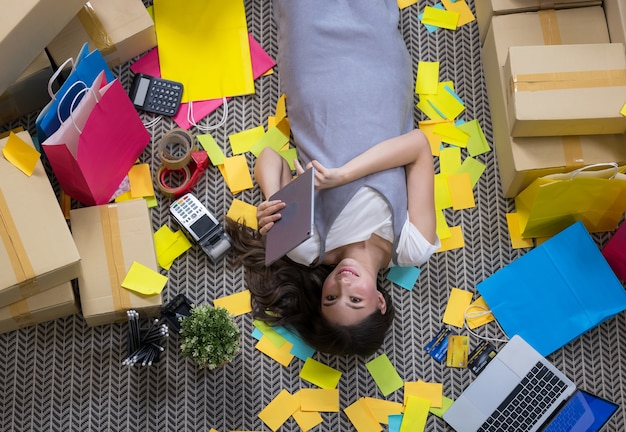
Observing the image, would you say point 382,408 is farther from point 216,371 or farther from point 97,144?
point 97,144

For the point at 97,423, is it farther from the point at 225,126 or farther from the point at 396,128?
the point at 396,128

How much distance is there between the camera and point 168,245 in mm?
1902

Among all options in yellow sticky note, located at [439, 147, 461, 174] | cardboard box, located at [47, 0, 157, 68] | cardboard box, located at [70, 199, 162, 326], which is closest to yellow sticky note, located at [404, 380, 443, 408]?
yellow sticky note, located at [439, 147, 461, 174]

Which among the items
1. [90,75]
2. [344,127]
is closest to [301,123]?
[344,127]

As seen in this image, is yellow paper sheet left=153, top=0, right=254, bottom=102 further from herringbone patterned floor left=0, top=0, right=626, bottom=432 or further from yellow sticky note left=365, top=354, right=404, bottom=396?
yellow sticky note left=365, top=354, right=404, bottom=396

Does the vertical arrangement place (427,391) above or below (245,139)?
below

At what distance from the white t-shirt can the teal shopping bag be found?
11.6 inches

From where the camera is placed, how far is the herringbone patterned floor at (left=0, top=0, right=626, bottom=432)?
1.82 m

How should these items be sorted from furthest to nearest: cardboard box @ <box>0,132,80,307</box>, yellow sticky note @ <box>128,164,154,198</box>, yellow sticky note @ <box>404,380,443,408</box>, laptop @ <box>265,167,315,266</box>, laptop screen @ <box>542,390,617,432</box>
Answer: yellow sticky note @ <box>128,164,154,198</box>
yellow sticky note @ <box>404,380,443,408</box>
laptop screen @ <box>542,390,617,432</box>
cardboard box @ <box>0,132,80,307</box>
laptop @ <box>265,167,315,266</box>

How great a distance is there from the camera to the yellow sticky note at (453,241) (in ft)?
6.29

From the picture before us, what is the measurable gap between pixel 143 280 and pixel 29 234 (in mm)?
300

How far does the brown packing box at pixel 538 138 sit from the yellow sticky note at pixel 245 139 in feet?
2.18

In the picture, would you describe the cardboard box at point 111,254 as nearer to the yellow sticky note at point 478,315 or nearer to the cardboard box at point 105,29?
the cardboard box at point 105,29

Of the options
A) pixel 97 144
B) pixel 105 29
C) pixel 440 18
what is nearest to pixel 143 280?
pixel 97 144
